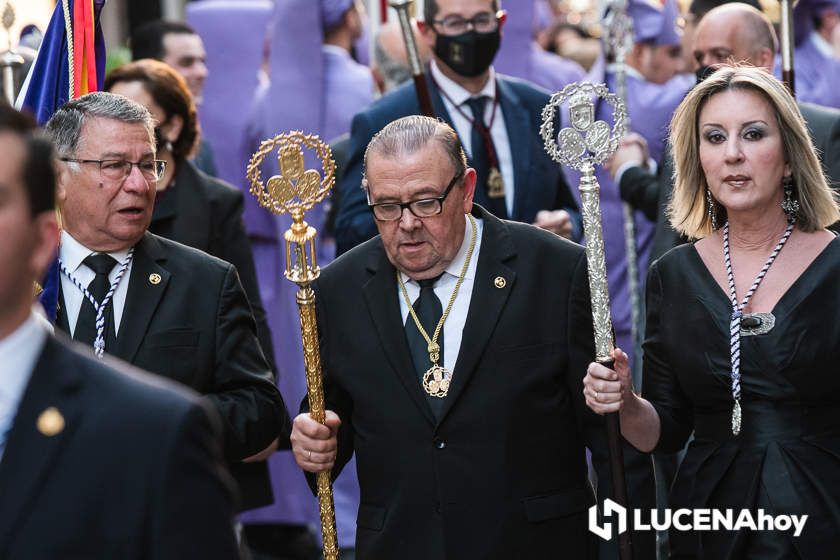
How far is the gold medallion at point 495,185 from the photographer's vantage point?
6938 millimetres

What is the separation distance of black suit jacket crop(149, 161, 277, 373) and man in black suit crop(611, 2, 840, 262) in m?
1.80

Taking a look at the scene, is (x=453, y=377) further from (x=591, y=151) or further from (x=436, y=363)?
(x=591, y=151)

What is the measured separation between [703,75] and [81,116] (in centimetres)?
277

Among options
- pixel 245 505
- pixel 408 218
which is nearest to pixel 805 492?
pixel 408 218

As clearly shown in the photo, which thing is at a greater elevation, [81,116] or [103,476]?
[81,116]

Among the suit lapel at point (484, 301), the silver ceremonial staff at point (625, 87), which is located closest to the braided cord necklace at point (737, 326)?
the suit lapel at point (484, 301)

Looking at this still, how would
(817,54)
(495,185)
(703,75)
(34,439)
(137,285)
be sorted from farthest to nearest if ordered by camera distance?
(817,54), (495,185), (703,75), (137,285), (34,439)

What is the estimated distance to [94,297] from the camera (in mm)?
4953

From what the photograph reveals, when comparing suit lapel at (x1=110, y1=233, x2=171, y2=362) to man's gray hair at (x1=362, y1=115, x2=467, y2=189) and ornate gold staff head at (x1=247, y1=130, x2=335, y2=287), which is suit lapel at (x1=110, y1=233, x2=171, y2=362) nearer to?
ornate gold staff head at (x1=247, y1=130, x2=335, y2=287)

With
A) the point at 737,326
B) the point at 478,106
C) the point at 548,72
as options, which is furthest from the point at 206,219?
the point at 548,72

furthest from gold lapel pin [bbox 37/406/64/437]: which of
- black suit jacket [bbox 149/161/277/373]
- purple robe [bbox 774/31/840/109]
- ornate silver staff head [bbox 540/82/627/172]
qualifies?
purple robe [bbox 774/31/840/109]

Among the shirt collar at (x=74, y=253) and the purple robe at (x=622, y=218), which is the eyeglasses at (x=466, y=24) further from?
the shirt collar at (x=74, y=253)

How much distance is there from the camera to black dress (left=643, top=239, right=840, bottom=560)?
4.77 metres

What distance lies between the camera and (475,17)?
279 inches
